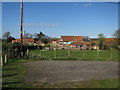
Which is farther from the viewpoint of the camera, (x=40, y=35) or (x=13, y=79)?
(x=40, y=35)

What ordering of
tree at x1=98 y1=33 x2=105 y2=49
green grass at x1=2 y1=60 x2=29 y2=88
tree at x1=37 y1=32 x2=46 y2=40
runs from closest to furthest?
green grass at x1=2 y1=60 x2=29 y2=88 → tree at x1=98 y1=33 x2=105 y2=49 → tree at x1=37 y1=32 x2=46 y2=40

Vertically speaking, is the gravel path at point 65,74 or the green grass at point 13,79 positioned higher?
the green grass at point 13,79

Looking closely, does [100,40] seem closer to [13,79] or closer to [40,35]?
[13,79]

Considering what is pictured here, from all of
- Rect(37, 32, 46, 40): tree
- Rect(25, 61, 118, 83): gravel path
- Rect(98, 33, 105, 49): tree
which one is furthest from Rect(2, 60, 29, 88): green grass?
Rect(37, 32, 46, 40): tree

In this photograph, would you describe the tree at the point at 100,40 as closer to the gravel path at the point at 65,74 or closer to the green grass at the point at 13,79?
the gravel path at the point at 65,74

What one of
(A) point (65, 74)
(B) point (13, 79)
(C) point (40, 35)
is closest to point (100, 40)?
(A) point (65, 74)

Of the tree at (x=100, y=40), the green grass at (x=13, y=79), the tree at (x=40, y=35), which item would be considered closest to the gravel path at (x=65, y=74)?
the green grass at (x=13, y=79)

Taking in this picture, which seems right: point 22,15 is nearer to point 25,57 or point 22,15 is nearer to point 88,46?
point 25,57

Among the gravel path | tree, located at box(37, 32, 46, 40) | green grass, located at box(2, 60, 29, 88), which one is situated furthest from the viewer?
tree, located at box(37, 32, 46, 40)

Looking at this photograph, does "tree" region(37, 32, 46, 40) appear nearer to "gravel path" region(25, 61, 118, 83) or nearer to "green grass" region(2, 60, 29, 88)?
"gravel path" region(25, 61, 118, 83)

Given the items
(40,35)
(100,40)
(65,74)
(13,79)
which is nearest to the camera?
(13,79)

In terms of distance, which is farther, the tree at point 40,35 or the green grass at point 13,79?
the tree at point 40,35

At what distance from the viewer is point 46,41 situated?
222 feet

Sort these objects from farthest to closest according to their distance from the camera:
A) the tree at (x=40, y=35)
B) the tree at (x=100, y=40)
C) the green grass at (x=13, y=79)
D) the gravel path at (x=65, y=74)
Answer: the tree at (x=40, y=35) < the tree at (x=100, y=40) < the gravel path at (x=65, y=74) < the green grass at (x=13, y=79)
